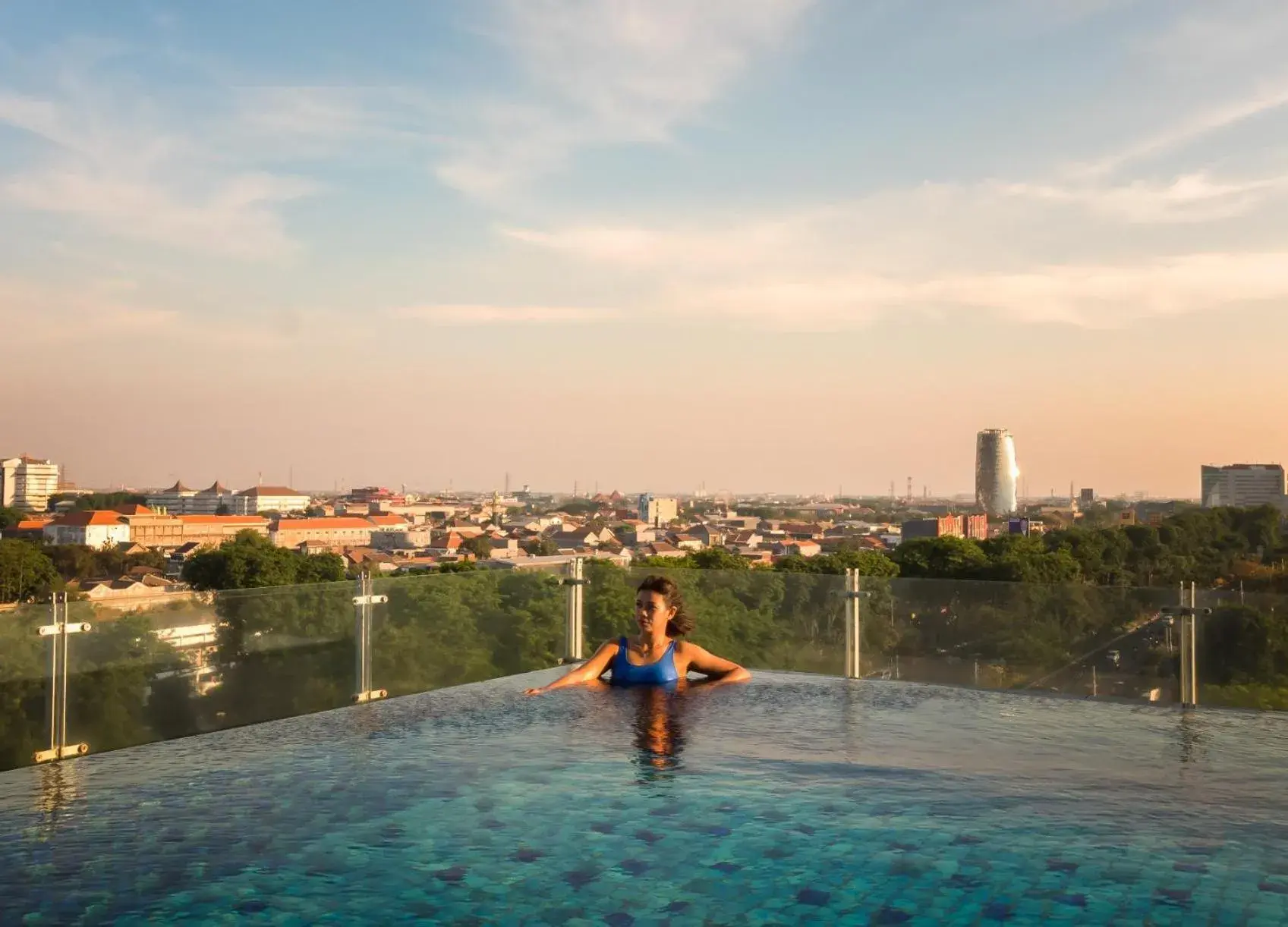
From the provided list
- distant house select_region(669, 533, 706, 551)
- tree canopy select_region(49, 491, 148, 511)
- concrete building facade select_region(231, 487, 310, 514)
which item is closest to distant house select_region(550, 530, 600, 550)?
distant house select_region(669, 533, 706, 551)

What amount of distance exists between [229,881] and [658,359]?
4298cm

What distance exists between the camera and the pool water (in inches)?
148

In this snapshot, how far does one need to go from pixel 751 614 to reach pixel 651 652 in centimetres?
169

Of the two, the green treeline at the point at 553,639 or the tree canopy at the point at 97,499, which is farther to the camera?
the tree canopy at the point at 97,499

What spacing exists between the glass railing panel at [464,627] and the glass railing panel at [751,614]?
40 centimetres

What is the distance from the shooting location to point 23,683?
5.79m

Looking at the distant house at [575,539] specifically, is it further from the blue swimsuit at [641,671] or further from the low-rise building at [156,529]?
the blue swimsuit at [641,671]

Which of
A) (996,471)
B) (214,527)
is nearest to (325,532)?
(214,527)

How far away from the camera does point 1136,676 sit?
785 cm

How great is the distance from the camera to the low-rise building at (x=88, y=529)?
106 m

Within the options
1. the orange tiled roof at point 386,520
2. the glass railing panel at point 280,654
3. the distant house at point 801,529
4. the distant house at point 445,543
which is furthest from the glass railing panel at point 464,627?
the orange tiled roof at point 386,520

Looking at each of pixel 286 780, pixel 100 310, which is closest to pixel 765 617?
pixel 286 780

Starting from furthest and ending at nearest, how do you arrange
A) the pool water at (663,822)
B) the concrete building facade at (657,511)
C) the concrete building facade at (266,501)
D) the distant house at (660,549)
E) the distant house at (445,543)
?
1. the concrete building facade at (657,511)
2. the concrete building facade at (266,501)
3. the distant house at (445,543)
4. the distant house at (660,549)
5. the pool water at (663,822)

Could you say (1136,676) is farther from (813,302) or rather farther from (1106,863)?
(813,302)
